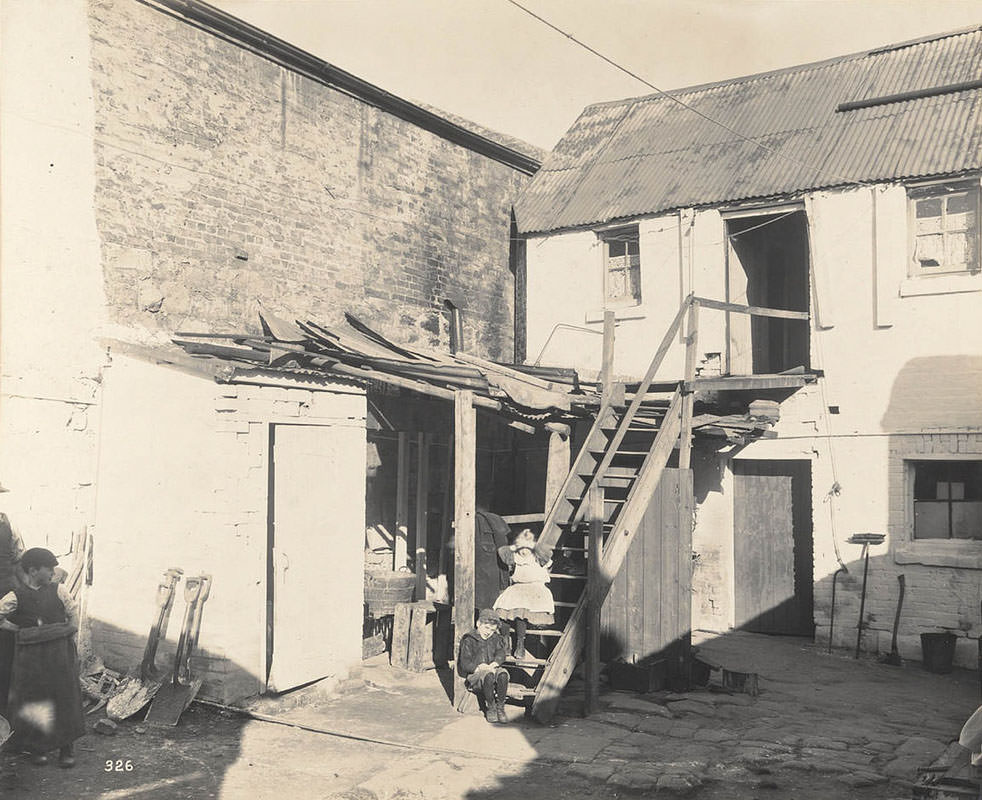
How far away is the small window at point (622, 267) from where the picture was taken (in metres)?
14.5

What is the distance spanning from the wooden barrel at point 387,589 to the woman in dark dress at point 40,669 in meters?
4.66

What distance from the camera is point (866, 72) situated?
553 inches

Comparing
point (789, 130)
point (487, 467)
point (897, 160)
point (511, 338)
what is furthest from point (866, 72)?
point (487, 467)

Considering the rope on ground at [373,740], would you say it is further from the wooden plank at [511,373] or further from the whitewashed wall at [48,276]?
the wooden plank at [511,373]

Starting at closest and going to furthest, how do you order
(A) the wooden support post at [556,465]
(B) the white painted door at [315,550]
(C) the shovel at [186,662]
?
(C) the shovel at [186,662]
(B) the white painted door at [315,550]
(A) the wooden support post at [556,465]

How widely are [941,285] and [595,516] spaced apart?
5.86 meters

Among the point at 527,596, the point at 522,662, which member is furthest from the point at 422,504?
the point at 522,662

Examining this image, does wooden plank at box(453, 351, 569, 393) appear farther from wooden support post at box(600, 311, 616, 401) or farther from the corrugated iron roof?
the corrugated iron roof

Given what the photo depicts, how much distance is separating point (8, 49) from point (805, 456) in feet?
34.6

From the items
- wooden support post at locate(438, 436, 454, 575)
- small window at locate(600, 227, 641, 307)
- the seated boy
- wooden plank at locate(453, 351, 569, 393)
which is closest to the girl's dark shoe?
the seated boy

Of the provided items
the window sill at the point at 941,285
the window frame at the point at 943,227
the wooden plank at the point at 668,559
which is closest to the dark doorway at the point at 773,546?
the window sill at the point at 941,285

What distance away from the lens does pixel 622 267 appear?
47.9 feet

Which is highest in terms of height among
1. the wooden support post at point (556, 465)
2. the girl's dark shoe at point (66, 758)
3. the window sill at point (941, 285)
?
the window sill at point (941, 285)

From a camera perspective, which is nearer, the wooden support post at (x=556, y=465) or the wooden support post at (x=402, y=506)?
the wooden support post at (x=556, y=465)
